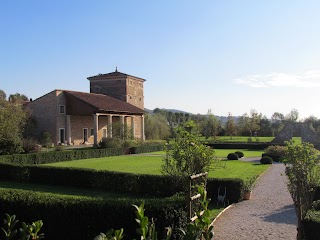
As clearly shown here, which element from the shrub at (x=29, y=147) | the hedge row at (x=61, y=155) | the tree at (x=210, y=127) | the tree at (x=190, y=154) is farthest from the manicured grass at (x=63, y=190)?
the tree at (x=210, y=127)

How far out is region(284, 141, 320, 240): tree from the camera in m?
7.68

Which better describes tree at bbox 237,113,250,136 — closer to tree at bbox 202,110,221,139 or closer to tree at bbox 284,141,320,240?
tree at bbox 202,110,221,139

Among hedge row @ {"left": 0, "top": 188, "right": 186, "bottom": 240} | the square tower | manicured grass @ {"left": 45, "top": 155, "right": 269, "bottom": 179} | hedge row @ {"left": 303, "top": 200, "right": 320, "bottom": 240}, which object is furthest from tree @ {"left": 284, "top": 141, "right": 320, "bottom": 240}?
the square tower

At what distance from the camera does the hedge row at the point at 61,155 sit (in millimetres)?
24094

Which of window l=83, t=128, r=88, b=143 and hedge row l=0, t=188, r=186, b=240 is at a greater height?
window l=83, t=128, r=88, b=143

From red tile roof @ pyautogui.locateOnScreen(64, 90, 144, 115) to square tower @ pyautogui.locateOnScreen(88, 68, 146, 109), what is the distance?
4.69 metres

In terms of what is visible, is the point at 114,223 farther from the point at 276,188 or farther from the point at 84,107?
the point at 84,107

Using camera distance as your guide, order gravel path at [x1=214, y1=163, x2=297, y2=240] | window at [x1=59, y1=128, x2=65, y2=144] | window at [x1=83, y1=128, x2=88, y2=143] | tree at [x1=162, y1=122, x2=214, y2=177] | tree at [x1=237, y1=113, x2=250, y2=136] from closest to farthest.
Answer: gravel path at [x1=214, y1=163, x2=297, y2=240]
tree at [x1=162, y1=122, x2=214, y2=177]
window at [x1=59, y1=128, x2=65, y2=144]
window at [x1=83, y1=128, x2=88, y2=143]
tree at [x1=237, y1=113, x2=250, y2=136]

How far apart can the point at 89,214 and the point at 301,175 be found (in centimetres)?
483

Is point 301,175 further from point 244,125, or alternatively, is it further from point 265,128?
point 265,128

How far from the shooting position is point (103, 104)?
45.1 meters

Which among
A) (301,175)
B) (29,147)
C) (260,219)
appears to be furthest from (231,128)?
(301,175)

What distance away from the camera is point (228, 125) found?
7600cm

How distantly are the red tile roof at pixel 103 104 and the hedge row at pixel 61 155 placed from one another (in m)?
7.40
